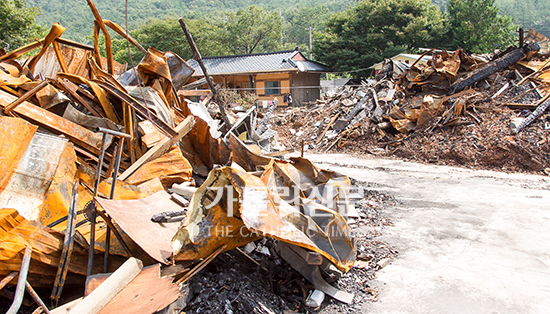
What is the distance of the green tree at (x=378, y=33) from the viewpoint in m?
22.7

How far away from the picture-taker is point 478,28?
23125 mm

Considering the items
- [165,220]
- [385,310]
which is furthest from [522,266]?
[165,220]

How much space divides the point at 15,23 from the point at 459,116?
65.0 feet

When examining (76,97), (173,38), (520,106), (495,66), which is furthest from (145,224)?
(173,38)

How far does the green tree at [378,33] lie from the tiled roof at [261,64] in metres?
2.48

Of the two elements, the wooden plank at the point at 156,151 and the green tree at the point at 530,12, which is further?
the green tree at the point at 530,12

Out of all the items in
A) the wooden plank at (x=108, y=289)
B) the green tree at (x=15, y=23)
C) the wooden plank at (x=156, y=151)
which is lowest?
the wooden plank at (x=108, y=289)

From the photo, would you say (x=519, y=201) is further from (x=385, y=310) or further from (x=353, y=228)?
(x=385, y=310)

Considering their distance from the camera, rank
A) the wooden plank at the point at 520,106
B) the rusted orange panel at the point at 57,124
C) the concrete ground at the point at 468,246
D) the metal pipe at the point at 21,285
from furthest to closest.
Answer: the wooden plank at the point at 520,106
the rusted orange panel at the point at 57,124
the concrete ground at the point at 468,246
the metal pipe at the point at 21,285

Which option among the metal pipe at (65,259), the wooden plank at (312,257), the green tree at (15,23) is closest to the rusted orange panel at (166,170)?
the metal pipe at (65,259)

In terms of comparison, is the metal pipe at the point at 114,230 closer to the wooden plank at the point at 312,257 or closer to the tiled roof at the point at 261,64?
the wooden plank at the point at 312,257

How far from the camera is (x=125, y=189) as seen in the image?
3744 mm

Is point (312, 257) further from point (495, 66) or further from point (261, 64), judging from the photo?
point (261, 64)

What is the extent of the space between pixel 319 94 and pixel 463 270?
20.4 metres
